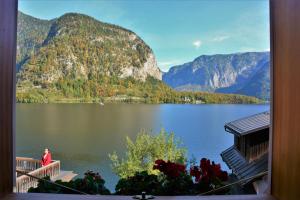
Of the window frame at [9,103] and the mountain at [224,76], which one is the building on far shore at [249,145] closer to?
the mountain at [224,76]

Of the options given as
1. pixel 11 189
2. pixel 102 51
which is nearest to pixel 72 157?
pixel 102 51

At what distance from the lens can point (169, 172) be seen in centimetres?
141

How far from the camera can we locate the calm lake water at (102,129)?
33.5ft

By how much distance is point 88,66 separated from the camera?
12.3m

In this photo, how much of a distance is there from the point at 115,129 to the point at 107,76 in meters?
4.66

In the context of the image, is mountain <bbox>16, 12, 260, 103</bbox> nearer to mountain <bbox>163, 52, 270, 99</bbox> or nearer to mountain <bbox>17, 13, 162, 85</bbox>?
mountain <bbox>17, 13, 162, 85</bbox>

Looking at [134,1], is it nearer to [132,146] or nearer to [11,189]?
[132,146]

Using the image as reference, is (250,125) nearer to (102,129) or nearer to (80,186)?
(80,186)

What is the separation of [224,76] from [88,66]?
6907 mm

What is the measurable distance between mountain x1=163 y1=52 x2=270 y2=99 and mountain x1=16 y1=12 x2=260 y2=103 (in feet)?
1.95

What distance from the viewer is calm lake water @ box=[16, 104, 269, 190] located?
33.5 feet

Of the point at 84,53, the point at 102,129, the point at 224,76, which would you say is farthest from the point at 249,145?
the point at 102,129

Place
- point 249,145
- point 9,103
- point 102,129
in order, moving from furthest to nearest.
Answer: point 102,129, point 249,145, point 9,103

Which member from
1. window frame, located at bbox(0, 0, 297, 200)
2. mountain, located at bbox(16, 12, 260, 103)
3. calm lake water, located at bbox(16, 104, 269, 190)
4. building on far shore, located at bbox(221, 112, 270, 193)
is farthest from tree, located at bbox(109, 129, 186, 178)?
window frame, located at bbox(0, 0, 297, 200)
